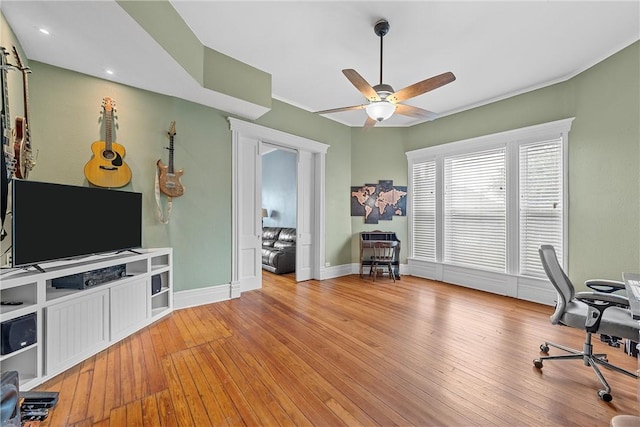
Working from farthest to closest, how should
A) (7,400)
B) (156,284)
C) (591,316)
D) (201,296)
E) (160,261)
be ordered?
(201,296)
(160,261)
(156,284)
(591,316)
(7,400)

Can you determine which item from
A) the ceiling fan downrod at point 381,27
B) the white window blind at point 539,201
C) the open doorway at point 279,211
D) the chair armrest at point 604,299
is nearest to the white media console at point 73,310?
the open doorway at point 279,211

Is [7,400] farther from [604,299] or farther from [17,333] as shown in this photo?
[604,299]

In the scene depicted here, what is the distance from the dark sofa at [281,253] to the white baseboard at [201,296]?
170cm

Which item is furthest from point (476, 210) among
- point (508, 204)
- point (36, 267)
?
point (36, 267)

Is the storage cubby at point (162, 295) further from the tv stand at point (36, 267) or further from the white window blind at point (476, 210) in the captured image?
the white window blind at point (476, 210)

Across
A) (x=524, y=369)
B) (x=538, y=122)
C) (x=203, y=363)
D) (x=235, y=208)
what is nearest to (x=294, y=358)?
(x=203, y=363)

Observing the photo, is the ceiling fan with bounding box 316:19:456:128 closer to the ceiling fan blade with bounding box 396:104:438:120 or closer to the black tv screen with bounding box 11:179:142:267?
the ceiling fan blade with bounding box 396:104:438:120

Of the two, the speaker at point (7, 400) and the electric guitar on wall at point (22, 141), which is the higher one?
the electric guitar on wall at point (22, 141)

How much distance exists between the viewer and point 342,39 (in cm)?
300

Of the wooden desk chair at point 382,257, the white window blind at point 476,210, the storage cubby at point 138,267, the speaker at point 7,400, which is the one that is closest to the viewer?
the speaker at point 7,400

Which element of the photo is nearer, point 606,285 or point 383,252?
point 606,285

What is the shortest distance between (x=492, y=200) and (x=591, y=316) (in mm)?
2830

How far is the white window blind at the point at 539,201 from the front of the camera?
3.87 meters

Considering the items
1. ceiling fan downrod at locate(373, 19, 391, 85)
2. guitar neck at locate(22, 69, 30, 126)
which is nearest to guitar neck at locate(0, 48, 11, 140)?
guitar neck at locate(22, 69, 30, 126)
